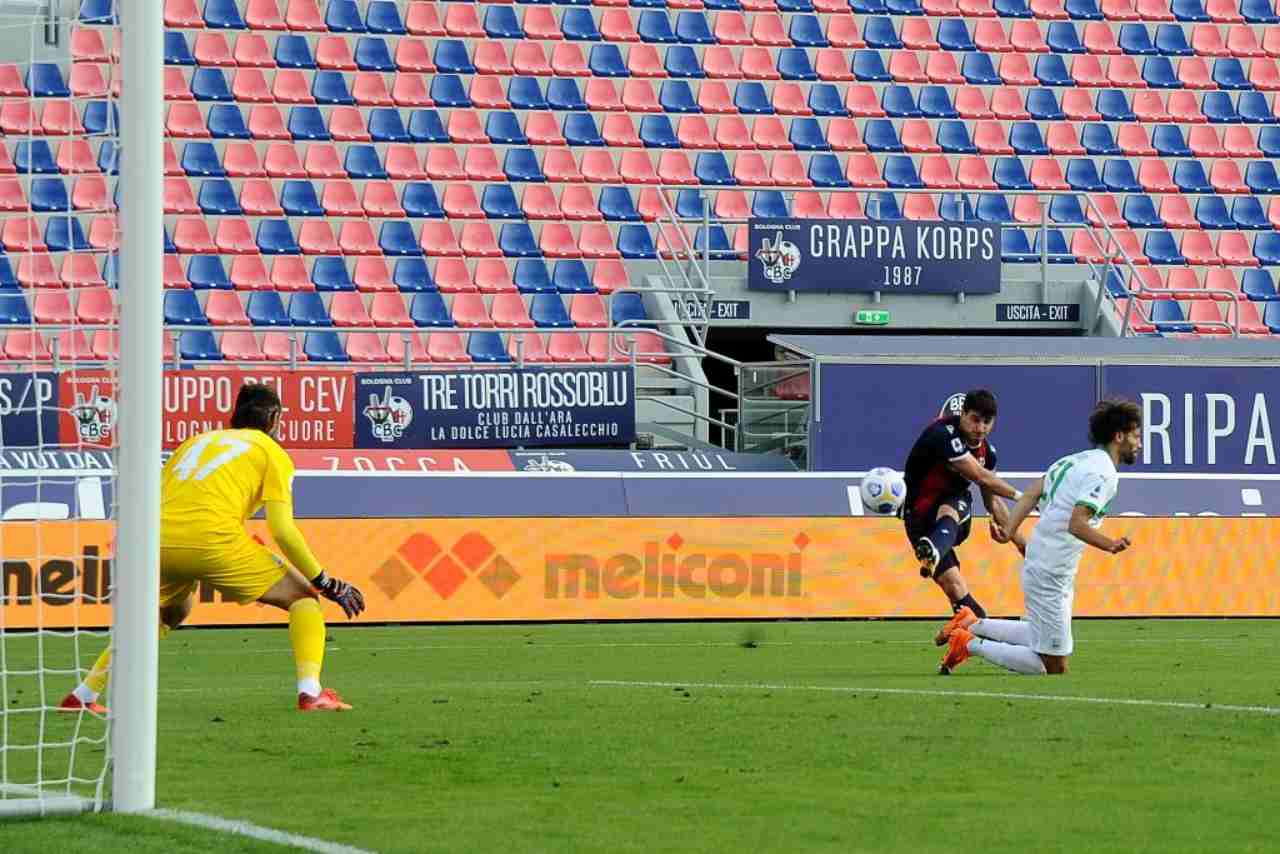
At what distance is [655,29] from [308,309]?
7.74 meters

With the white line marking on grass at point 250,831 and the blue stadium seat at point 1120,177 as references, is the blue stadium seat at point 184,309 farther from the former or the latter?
the white line marking on grass at point 250,831

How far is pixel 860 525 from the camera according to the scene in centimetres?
1945

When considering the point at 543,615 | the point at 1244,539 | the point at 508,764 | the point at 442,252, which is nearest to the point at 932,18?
the point at 442,252

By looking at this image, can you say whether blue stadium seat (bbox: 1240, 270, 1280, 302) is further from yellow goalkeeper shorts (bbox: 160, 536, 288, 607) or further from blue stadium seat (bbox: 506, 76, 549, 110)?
yellow goalkeeper shorts (bbox: 160, 536, 288, 607)

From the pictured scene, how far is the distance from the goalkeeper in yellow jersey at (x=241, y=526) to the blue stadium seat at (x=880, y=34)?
24745mm

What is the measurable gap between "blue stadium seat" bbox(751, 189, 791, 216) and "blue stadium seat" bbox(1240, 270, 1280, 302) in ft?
21.5

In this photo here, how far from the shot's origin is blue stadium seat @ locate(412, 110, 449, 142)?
30547 mm

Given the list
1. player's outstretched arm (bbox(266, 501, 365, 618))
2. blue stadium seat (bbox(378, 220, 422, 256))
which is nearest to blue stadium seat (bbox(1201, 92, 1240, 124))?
blue stadium seat (bbox(378, 220, 422, 256))

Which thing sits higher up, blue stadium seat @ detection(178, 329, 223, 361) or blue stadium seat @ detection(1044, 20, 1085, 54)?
blue stadium seat @ detection(1044, 20, 1085, 54)

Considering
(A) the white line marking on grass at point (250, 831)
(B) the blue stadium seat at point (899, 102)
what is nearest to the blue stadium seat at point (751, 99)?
(B) the blue stadium seat at point (899, 102)

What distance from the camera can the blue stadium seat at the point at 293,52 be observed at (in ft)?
101

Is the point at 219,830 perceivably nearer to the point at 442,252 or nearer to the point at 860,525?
the point at 860,525

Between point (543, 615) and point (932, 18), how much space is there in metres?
18.4

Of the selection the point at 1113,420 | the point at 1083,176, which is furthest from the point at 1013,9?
the point at 1113,420
